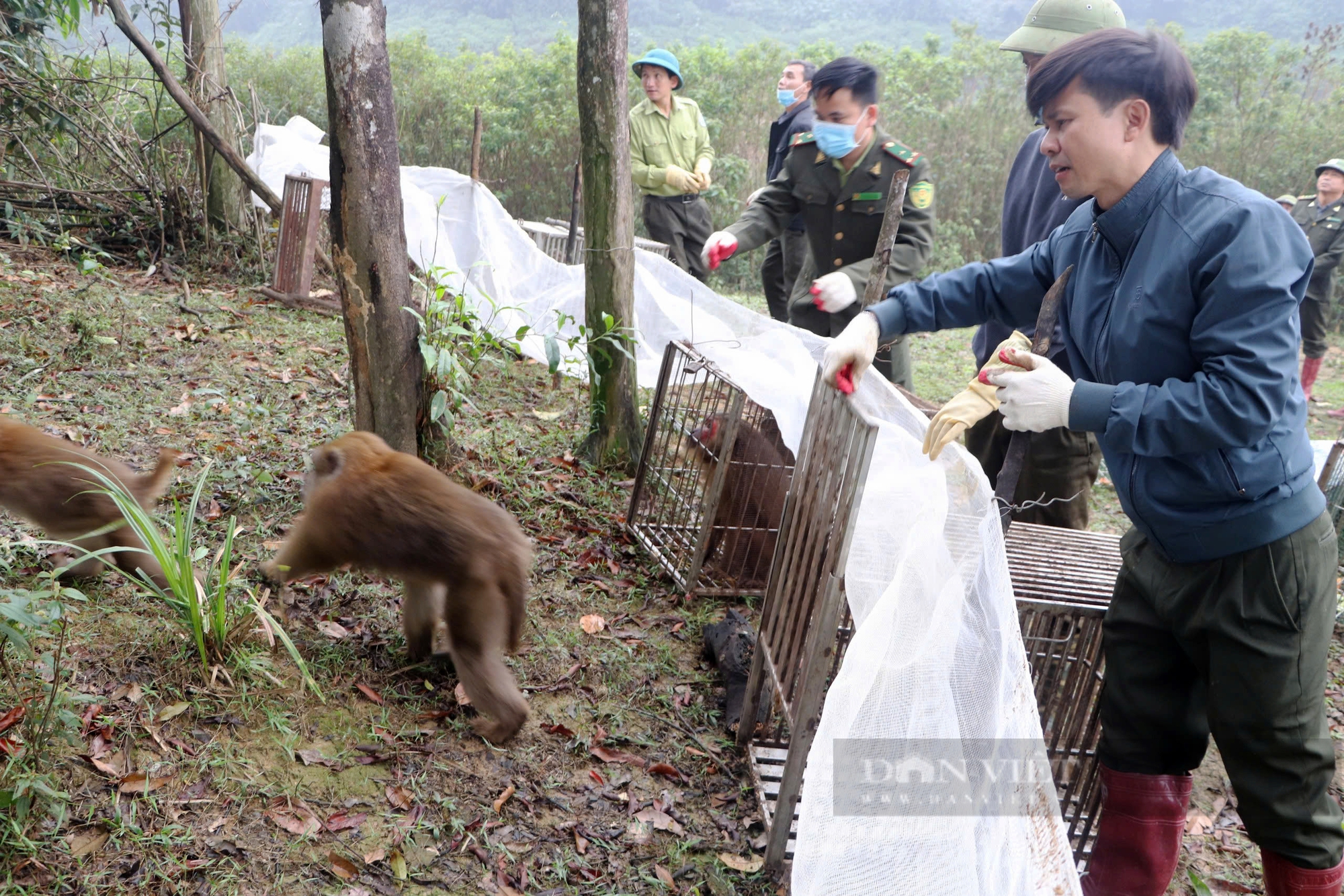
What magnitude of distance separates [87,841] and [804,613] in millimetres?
1944

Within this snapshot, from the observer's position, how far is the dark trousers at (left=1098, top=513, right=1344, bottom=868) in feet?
6.89

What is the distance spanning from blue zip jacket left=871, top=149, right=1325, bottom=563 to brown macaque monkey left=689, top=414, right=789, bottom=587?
6.38 ft

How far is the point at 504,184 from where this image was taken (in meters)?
14.3

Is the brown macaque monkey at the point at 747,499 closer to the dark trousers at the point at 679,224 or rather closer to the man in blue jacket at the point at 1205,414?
the man in blue jacket at the point at 1205,414

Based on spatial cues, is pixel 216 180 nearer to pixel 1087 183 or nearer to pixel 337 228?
pixel 337 228

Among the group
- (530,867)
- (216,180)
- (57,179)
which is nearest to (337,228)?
(530,867)

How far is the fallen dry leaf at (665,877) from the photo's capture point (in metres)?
2.71

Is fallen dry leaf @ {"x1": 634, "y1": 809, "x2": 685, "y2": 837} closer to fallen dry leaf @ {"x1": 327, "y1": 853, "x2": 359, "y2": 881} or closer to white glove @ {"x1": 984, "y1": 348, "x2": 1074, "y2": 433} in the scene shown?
fallen dry leaf @ {"x1": 327, "y1": 853, "x2": 359, "y2": 881}

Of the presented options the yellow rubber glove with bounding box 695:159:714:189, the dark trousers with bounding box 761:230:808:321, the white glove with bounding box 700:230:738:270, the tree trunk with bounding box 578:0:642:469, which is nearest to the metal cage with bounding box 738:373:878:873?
the white glove with bounding box 700:230:738:270

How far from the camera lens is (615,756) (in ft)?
10.5

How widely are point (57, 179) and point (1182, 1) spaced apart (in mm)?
28843

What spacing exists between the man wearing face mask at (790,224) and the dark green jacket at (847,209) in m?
1.09

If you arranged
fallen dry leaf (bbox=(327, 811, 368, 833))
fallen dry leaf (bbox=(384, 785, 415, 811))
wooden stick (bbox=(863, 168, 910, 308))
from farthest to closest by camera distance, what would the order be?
1. wooden stick (bbox=(863, 168, 910, 308))
2. fallen dry leaf (bbox=(384, 785, 415, 811))
3. fallen dry leaf (bbox=(327, 811, 368, 833))

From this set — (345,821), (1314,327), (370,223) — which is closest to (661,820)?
(345,821)
